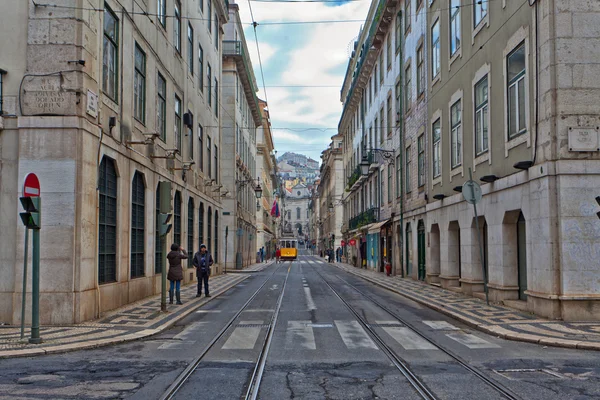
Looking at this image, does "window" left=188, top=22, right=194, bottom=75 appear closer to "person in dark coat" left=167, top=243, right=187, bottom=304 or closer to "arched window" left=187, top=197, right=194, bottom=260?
"arched window" left=187, top=197, right=194, bottom=260

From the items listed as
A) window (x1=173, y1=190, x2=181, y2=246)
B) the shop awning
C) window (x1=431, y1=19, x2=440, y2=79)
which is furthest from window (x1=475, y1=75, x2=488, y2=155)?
the shop awning

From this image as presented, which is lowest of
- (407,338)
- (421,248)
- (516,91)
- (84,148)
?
(407,338)

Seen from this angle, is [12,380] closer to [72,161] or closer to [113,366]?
[113,366]

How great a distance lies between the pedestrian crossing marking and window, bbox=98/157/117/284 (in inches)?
267

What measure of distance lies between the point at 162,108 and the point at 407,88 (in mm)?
13501

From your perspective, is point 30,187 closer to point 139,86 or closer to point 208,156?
point 139,86

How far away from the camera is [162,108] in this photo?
833 inches

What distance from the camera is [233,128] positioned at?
43281 mm

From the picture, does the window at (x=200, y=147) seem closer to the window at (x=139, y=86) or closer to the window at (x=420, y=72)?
the window at (x=420, y=72)

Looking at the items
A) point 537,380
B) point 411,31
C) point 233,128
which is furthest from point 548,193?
point 233,128

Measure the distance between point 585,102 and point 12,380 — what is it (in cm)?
1151

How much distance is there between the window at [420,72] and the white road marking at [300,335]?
629 inches

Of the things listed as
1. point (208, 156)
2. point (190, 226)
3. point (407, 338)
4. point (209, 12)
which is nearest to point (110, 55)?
point (407, 338)

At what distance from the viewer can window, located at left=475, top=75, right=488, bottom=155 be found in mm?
17062
